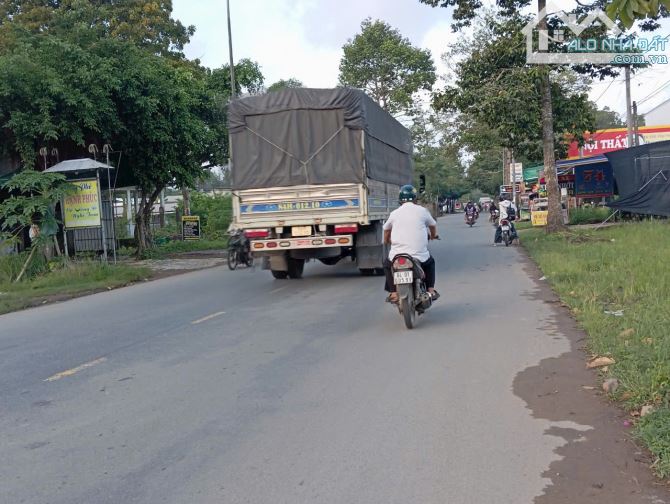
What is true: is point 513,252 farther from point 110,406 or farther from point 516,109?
point 110,406

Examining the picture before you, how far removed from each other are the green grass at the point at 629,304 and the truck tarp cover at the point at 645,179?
16.2 ft

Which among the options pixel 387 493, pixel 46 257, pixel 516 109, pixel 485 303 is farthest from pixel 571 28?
pixel 387 493

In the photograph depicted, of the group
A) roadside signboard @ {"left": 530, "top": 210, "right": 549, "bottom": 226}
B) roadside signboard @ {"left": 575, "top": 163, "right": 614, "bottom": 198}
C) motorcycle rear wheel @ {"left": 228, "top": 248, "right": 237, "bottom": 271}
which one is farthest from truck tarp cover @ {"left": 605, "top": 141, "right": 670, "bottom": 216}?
motorcycle rear wheel @ {"left": 228, "top": 248, "right": 237, "bottom": 271}

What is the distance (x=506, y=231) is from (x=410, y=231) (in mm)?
13556

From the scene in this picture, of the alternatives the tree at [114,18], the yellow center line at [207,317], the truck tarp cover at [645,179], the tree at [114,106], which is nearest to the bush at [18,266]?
the tree at [114,106]

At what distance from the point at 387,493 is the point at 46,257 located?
16.3m

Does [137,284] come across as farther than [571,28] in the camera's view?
No

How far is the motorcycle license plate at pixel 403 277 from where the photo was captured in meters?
8.29

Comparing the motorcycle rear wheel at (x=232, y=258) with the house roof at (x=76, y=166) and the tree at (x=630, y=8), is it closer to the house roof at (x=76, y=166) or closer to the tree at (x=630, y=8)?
the house roof at (x=76, y=166)

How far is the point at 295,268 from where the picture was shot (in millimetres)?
15398

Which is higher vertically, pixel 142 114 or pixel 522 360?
pixel 142 114

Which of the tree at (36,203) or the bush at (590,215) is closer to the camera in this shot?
the tree at (36,203)

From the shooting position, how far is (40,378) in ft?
22.6

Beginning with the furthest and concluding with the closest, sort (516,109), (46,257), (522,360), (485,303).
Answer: (516,109)
(46,257)
(485,303)
(522,360)
